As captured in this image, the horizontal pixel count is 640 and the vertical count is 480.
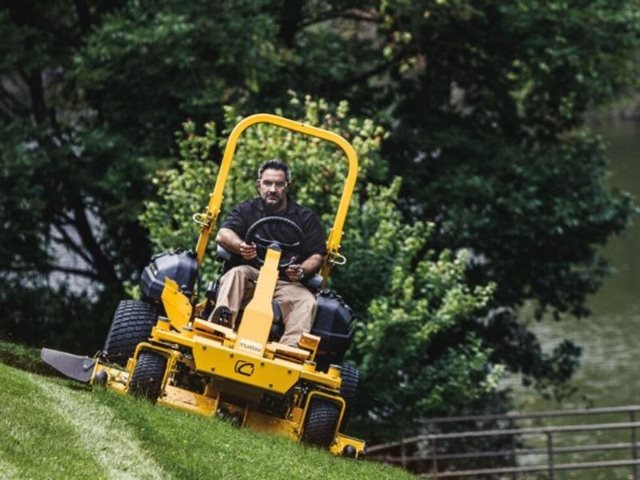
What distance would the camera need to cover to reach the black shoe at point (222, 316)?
38.4 ft

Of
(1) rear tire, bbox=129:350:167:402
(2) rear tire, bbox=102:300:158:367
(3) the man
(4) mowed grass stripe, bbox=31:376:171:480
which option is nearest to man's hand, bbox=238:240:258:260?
(3) the man

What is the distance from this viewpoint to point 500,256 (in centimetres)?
2339

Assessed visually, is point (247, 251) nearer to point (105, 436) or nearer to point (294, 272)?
point (294, 272)

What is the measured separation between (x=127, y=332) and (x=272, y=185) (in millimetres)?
1754

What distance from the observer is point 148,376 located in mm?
11234

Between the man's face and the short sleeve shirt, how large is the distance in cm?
13

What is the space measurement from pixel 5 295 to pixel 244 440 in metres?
13.2

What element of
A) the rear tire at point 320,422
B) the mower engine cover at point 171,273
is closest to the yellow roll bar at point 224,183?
the mower engine cover at point 171,273

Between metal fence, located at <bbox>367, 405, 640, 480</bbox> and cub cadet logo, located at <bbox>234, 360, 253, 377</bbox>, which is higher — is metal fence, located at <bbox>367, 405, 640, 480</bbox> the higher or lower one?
the higher one

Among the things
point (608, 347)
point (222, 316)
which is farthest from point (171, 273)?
point (608, 347)

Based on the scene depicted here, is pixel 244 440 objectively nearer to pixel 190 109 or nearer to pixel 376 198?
pixel 376 198

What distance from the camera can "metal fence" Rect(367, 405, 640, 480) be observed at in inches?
774

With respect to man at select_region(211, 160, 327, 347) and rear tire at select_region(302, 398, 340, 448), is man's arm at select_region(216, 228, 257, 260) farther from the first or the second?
rear tire at select_region(302, 398, 340, 448)

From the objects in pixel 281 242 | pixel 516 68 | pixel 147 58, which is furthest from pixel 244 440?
pixel 516 68
